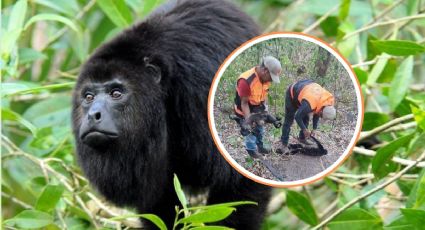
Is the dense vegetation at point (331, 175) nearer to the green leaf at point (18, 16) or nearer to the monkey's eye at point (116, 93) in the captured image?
the green leaf at point (18, 16)

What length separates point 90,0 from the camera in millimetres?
4941

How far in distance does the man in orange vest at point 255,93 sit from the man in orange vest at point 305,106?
0.05 m

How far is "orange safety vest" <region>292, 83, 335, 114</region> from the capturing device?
6.53ft

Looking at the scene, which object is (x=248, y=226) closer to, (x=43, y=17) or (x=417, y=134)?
(x=417, y=134)

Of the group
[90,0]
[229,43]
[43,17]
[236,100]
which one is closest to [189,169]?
[229,43]

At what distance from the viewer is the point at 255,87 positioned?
2.02m

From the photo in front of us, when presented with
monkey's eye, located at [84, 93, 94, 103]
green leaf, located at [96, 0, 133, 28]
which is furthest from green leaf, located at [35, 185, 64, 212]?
green leaf, located at [96, 0, 133, 28]

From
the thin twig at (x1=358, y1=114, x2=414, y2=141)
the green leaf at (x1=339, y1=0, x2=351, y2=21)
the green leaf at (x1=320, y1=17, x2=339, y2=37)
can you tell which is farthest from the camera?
the green leaf at (x1=320, y1=17, x2=339, y2=37)

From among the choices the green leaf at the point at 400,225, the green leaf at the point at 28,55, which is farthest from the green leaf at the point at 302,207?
the green leaf at the point at 28,55

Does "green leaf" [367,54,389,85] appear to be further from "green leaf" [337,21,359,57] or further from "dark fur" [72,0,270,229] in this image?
"dark fur" [72,0,270,229]

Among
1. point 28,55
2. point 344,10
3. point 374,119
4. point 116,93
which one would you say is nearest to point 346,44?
point 344,10

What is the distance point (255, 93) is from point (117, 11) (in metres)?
1.86

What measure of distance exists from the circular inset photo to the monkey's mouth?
36.3 inches

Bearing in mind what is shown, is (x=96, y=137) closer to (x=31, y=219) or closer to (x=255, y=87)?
(x=31, y=219)
